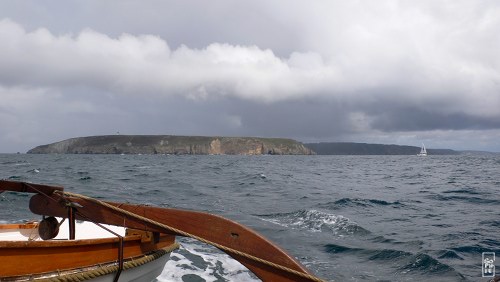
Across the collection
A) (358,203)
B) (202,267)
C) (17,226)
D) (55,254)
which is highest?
(55,254)

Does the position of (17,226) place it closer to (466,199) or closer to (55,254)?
(55,254)

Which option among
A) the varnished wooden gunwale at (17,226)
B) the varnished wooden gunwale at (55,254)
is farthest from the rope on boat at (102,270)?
the varnished wooden gunwale at (17,226)

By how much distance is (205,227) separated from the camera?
17.1 feet

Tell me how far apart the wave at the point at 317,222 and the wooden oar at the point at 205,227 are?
10.6 metres

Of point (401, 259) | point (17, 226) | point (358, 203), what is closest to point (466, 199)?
point (358, 203)

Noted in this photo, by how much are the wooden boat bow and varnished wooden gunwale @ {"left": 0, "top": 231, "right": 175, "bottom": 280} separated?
18.1 inches

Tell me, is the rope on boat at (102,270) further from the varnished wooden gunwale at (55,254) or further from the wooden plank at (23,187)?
the wooden plank at (23,187)

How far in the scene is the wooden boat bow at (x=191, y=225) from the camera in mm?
4605

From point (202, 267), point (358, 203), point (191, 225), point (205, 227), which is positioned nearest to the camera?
point (205, 227)

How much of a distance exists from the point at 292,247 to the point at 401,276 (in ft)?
12.4

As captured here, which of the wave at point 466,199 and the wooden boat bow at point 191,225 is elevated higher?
the wooden boat bow at point 191,225

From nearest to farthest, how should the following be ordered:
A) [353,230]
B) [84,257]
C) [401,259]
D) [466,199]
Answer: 1. [84,257]
2. [401,259]
3. [353,230]
4. [466,199]

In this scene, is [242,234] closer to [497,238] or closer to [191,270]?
[191,270]

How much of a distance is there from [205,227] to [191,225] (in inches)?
10.5
